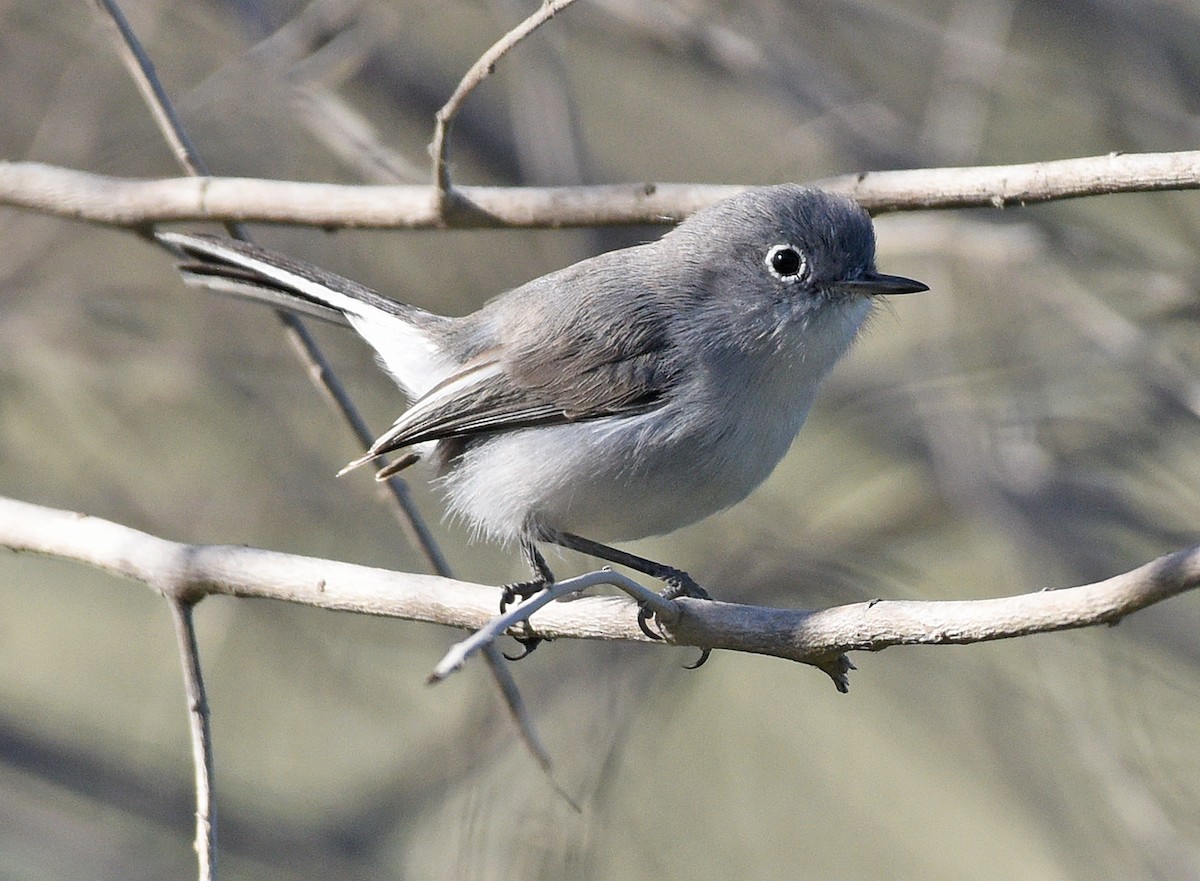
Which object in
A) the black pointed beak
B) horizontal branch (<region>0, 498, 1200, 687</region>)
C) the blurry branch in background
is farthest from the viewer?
the black pointed beak

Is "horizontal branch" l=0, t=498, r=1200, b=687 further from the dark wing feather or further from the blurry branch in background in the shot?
the dark wing feather

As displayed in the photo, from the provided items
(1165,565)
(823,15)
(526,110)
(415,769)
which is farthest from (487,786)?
(823,15)

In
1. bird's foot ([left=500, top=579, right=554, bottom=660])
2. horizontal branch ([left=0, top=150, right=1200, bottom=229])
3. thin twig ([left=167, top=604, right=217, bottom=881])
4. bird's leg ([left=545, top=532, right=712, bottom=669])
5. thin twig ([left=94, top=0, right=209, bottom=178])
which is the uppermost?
thin twig ([left=94, top=0, right=209, bottom=178])

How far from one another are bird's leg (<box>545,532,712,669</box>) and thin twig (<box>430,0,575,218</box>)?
2.54 feet

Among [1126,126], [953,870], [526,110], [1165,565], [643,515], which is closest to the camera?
[1165,565]

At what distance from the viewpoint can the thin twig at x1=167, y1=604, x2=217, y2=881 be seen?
211 cm

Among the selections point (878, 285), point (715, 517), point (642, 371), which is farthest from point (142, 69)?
A: point (715, 517)

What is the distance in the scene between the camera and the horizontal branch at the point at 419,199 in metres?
2.56

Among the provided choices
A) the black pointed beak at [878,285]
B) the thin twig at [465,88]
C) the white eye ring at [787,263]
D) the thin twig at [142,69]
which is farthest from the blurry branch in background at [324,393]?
the black pointed beak at [878,285]

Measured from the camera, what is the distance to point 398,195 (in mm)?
2918

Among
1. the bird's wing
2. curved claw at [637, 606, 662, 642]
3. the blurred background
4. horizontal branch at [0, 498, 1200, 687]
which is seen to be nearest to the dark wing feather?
the bird's wing

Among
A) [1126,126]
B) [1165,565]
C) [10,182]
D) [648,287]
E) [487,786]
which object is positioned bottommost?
[1165,565]

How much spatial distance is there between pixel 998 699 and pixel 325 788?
10.1 feet

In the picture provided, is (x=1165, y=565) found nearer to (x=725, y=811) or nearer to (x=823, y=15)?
(x=725, y=811)
